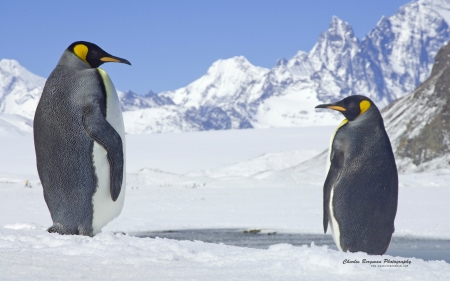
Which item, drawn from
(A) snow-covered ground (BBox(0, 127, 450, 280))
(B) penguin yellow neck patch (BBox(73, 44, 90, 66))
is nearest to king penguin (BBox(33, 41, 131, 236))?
(B) penguin yellow neck patch (BBox(73, 44, 90, 66))

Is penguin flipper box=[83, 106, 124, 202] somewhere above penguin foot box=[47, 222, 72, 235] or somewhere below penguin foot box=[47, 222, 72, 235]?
above

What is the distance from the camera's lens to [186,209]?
15.7m

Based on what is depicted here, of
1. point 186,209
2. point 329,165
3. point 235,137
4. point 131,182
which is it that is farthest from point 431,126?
point 235,137

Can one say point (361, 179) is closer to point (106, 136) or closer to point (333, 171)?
point (333, 171)

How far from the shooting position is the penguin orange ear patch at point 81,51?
5.87 meters

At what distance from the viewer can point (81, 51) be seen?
19.3 ft

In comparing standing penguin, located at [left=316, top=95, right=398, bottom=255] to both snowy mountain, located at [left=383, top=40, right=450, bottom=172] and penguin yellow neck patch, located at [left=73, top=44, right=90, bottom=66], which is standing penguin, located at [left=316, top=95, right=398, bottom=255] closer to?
penguin yellow neck patch, located at [left=73, top=44, right=90, bottom=66]

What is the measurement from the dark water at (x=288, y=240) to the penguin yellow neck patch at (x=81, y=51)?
4648mm

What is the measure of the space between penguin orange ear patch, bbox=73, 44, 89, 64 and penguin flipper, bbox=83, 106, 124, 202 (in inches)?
25.3

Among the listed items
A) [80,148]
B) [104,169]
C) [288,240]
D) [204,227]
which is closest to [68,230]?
[104,169]

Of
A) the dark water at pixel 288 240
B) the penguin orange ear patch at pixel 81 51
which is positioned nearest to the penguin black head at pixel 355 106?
the penguin orange ear patch at pixel 81 51

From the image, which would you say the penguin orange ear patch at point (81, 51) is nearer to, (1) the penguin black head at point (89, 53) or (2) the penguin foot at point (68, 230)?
(1) the penguin black head at point (89, 53)

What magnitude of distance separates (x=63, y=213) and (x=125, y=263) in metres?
1.88

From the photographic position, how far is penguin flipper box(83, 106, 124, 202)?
213 inches
